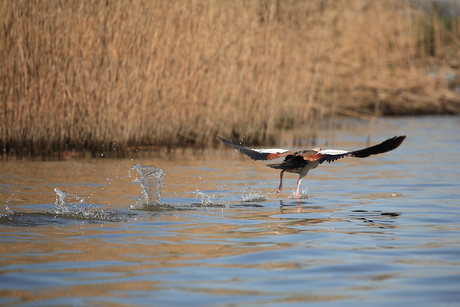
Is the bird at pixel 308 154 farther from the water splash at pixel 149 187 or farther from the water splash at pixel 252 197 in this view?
the water splash at pixel 149 187

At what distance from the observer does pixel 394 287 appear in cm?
399

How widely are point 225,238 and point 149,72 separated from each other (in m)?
5.99

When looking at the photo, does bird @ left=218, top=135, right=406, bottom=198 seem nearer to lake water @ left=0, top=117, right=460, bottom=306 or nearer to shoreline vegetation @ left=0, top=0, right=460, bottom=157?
lake water @ left=0, top=117, right=460, bottom=306

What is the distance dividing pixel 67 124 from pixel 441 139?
319 inches

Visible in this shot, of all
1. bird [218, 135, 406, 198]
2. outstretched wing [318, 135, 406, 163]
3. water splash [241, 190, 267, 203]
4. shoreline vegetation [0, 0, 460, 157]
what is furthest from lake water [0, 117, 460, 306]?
shoreline vegetation [0, 0, 460, 157]

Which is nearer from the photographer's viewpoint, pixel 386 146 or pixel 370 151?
pixel 386 146

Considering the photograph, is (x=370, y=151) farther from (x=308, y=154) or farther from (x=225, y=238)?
(x=225, y=238)

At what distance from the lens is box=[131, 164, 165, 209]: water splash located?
23.3 feet

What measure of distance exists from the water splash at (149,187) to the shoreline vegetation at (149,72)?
3436mm

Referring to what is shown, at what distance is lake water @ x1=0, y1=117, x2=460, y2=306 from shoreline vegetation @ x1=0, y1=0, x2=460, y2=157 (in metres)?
0.90

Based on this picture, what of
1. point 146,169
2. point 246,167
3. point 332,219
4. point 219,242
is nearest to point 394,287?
point 219,242

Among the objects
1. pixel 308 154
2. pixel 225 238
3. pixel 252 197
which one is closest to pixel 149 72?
pixel 252 197

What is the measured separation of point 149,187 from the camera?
7336 millimetres

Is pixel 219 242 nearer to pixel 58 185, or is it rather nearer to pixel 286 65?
pixel 58 185
